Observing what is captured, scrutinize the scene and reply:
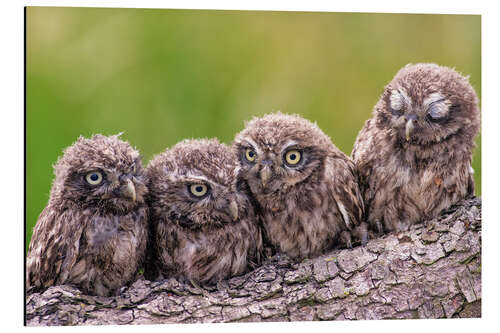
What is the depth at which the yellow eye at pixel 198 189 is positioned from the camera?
123 inches

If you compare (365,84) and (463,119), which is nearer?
(463,119)

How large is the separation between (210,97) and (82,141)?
0.83 m

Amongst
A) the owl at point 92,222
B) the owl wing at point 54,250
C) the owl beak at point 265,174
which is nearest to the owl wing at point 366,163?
the owl beak at point 265,174

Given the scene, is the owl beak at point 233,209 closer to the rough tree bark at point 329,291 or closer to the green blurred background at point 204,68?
the rough tree bark at point 329,291

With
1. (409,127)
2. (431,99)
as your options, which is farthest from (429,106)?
(409,127)

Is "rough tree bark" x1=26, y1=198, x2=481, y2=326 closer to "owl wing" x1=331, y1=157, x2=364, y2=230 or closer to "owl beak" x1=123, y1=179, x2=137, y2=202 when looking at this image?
"owl wing" x1=331, y1=157, x2=364, y2=230

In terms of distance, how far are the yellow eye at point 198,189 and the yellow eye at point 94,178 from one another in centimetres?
47

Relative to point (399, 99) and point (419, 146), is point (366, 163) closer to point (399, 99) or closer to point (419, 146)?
point (419, 146)

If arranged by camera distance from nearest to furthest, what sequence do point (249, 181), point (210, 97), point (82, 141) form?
point (82, 141)
point (249, 181)
point (210, 97)

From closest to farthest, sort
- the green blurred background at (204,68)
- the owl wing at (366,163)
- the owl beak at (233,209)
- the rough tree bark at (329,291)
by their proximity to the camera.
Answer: the rough tree bark at (329,291) → the owl beak at (233,209) → the green blurred background at (204,68) → the owl wing at (366,163)

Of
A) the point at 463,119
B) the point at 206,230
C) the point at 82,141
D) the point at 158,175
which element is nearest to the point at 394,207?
the point at 463,119

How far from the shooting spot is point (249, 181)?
3.26 metres

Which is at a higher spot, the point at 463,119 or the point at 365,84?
the point at 365,84

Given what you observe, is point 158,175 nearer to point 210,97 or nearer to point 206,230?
point 206,230
